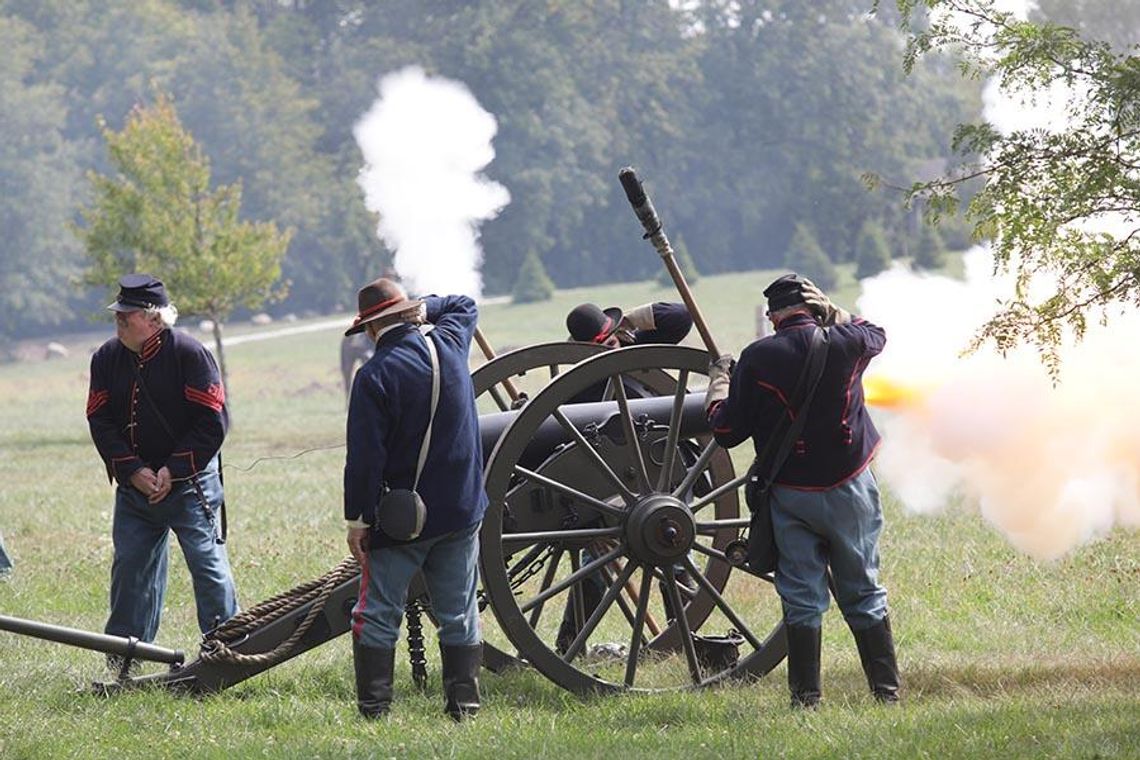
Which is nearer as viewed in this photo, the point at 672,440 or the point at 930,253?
the point at 672,440

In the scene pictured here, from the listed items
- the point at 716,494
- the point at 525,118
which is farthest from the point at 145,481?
the point at 525,118

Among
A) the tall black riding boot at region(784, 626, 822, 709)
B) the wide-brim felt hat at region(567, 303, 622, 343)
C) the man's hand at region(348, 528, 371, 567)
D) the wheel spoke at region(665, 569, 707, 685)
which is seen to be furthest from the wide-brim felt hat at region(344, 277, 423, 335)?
the wide-brim felt hat at region(567, 303, 622, 343)

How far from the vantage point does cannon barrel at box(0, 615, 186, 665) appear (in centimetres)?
700

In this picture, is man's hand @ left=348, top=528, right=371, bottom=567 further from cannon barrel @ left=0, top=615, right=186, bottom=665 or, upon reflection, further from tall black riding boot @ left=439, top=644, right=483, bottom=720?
Answer: cannon barrel @ left=0, top=615, right=186, bottom=665

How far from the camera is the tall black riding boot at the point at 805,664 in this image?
7105 millimetres

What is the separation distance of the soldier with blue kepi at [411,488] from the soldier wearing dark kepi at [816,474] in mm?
1037

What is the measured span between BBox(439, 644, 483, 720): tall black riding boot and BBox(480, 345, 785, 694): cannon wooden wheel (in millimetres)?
330

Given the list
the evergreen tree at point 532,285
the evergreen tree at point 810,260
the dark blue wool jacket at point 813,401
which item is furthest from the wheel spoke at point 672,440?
the evergreen tree at point 532,285

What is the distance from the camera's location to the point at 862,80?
69062mm

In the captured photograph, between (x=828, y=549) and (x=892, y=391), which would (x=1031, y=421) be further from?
(x=828, y=549)

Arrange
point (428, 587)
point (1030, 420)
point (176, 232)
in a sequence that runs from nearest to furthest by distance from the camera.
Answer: point (428, 587), point (1030, 420), point (176, 232)

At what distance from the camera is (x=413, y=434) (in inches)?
271

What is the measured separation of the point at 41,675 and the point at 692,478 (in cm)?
314

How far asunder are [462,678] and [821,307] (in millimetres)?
1975
